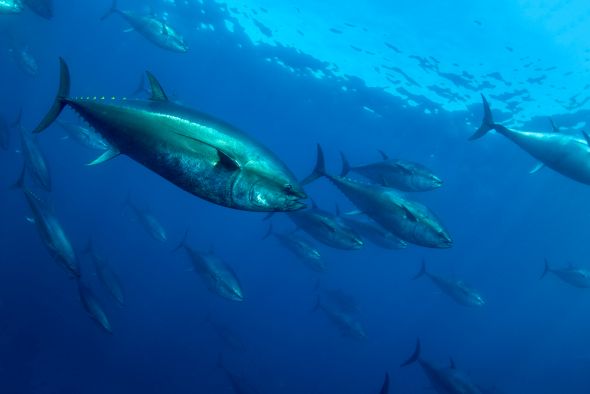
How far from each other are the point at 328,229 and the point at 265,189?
4.10 metres

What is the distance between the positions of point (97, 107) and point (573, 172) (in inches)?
184

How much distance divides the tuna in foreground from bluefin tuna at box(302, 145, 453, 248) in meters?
1.92

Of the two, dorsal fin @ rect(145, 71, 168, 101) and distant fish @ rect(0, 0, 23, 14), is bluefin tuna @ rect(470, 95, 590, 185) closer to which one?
dorsal fin @ rect(145, 71, 168, 101)

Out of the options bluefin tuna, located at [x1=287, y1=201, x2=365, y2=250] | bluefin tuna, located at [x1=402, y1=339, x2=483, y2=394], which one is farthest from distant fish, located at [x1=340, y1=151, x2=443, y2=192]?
bluefin tuna, located at [x1=402, y1=339, x2=483, y2=394]

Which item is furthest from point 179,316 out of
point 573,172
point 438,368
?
point 573,172

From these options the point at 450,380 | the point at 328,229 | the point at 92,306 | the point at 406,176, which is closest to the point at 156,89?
the point at 406,176

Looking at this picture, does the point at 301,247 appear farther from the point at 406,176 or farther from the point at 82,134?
the point at 82,134

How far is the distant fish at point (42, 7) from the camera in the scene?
9.73 metres

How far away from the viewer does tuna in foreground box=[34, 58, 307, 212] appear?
1751 millimetres

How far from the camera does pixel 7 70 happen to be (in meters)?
40.6

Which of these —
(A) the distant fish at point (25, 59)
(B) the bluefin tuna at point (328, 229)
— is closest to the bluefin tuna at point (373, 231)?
(B) the bluefin tuna at point (328, 229)

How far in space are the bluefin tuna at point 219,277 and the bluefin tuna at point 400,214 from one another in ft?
10.8

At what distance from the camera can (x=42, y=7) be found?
9922mm

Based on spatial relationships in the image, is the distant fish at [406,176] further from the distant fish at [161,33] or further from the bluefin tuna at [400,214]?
the distant fish at [161,33]
